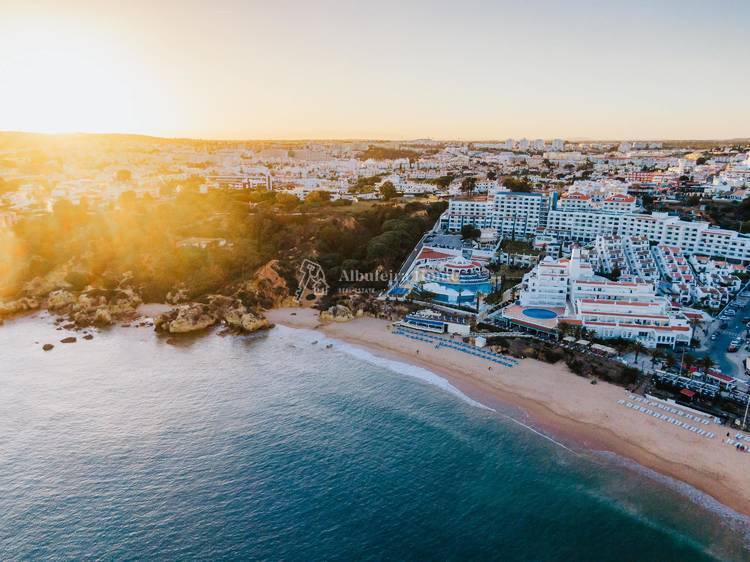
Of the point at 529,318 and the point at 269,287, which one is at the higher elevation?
the point at 529,318

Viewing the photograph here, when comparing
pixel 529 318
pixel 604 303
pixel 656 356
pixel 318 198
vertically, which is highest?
pixel 318 198

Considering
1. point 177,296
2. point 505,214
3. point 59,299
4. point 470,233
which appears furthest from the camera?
point 505,214

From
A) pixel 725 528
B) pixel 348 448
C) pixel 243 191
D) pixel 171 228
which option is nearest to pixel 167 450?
pixel 348 448

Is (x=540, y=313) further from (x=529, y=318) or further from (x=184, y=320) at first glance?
(x=184, y=320)

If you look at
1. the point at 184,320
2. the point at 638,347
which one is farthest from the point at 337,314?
the point at 638,347

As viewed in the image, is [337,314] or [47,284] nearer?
[337,314]

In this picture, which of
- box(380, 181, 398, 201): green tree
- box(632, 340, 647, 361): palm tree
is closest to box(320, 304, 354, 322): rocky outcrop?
box(632, 340, 647, 361): palm tree

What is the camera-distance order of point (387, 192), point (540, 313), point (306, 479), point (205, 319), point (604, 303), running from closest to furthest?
point (306, 479) < point (604, 303) < point (540, 313) < point (205, 319) < point (387, 192)
